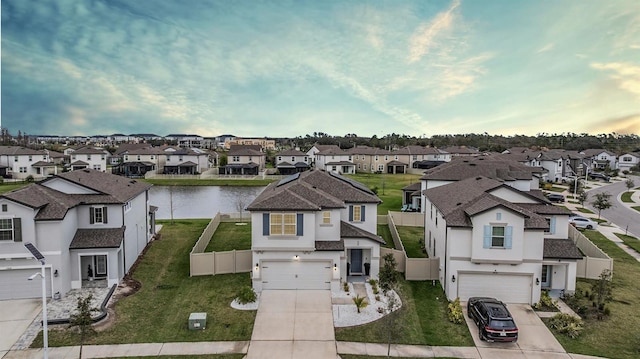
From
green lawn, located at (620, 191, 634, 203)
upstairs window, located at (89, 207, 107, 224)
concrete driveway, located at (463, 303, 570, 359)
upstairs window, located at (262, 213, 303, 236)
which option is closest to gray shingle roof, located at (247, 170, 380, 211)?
upstairs window, located at (262, 213, 303, 236)

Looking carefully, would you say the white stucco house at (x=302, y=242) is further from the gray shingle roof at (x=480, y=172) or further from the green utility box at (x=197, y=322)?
the gray shingle roof at (x=480, y=172)

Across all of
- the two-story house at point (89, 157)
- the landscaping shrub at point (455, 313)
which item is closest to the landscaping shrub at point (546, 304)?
the landscaping shrub at point (455, 313)

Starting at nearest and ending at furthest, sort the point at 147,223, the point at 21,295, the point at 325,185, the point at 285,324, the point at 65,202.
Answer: the point at 285,324 → the point at 21,295 → the point at 65,202 → the point at 325,185 → the point at 147,223

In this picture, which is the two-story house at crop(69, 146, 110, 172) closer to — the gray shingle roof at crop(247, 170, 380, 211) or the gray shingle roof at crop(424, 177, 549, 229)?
the gray shingle roof at crop(247, 170, 380, 211)

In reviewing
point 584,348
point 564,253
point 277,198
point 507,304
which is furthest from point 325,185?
point 584,348

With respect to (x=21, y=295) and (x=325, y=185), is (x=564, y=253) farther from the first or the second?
(x=21, y=295)

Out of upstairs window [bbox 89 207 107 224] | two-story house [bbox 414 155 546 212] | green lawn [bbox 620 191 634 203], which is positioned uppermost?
two-story house [bbox 414 155 546 212]
